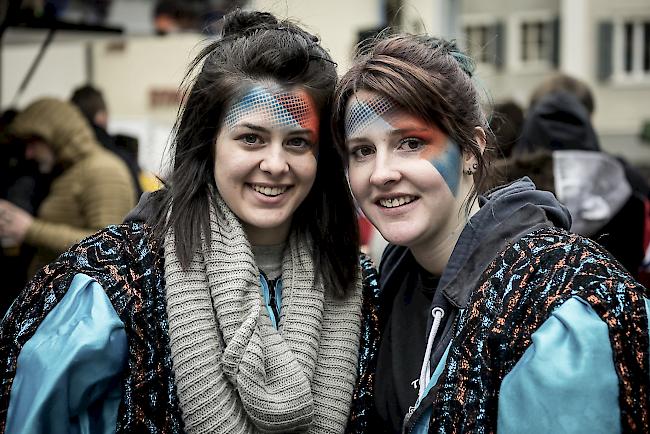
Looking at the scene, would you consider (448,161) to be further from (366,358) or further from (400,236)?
(366,358)

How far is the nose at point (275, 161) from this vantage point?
2.21m

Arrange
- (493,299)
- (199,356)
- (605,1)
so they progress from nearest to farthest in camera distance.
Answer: (493,299)
(199,356)
(605,1)

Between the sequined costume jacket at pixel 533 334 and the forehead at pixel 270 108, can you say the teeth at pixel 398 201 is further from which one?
the forehead at pixel 270 108

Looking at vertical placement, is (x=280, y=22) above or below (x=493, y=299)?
above

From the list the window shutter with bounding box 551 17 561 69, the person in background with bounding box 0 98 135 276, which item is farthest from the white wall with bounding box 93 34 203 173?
the person in background with bounding box 0 98 135 276

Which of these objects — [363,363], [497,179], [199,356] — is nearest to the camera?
[199,356]

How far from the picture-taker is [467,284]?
6.84 ft

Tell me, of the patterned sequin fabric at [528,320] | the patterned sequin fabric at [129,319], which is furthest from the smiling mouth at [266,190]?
the patterned sequin fabric at [528,320]

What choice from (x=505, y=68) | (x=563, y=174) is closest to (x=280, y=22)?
(x=563, y=174)

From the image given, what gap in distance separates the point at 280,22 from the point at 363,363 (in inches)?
36.5

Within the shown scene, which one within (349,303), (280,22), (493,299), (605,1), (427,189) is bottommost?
(605,1)

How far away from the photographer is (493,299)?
6.40ft

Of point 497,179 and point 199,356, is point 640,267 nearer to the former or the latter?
point 497,179

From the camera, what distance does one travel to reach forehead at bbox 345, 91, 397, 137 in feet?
7.13
